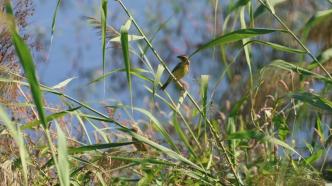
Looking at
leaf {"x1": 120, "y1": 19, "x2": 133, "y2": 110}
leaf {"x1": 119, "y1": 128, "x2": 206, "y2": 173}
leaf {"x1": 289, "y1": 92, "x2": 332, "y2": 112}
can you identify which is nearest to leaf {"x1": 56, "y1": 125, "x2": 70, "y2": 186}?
leaf {"x1": 120, "y1": 19, "x2": 133, "y2": 110}

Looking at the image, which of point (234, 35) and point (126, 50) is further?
point (234, 35)

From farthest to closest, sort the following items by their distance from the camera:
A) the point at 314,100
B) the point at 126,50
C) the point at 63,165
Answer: the point at 314,100
the point at 126,50
the point at 63,165

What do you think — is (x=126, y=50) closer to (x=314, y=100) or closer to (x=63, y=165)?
(x=63, y=165)

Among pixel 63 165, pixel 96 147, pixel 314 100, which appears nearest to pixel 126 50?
pixel 96 147

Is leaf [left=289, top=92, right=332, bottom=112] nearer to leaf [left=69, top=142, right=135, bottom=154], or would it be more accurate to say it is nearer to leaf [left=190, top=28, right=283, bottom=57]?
leaf [left=190, top=28, right=283, bottom=57]

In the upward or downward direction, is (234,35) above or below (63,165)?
above

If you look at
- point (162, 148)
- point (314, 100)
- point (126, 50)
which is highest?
point (126, 50)

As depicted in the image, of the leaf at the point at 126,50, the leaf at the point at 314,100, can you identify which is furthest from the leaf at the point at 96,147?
the leaf at the point at 314,100

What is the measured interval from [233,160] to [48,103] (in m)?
0.63

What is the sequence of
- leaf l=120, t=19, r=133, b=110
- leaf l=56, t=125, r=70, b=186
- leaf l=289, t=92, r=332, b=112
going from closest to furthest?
leaf l=56, t=125, r=70, b=186 → leaf l=120, t=19, r=133, b=110 → leaf l=289, t=92, r=332, b=112

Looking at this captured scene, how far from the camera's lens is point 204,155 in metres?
3.08

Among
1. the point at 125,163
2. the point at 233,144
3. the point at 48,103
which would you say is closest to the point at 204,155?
the point at 233,144

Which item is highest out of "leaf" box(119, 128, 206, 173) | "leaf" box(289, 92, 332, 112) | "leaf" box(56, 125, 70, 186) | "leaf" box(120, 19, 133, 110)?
"leaf" box(120, 19, 133, 110)

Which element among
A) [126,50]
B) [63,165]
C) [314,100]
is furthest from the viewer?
[314,100]
